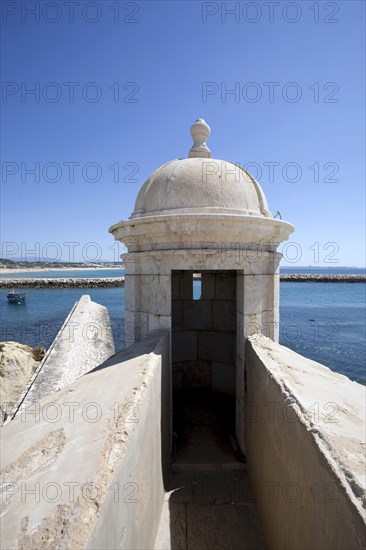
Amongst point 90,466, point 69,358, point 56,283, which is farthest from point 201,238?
point 56,283

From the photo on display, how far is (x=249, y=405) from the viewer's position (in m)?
3.72

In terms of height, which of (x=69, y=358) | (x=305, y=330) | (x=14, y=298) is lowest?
(x=305, y=330)

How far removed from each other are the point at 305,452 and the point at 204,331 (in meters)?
5.05

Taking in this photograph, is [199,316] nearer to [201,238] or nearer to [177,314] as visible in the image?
[177,314]

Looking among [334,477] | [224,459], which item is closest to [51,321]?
[224,459]

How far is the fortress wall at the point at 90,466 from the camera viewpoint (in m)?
1.38

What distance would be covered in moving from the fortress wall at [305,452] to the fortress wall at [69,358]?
4.34 metres

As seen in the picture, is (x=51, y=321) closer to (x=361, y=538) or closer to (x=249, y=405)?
(x=249, y=405)

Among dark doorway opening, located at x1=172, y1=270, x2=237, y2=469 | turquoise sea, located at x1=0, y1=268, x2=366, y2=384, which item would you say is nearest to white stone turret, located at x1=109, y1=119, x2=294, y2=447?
dark doorway opening, located at x1=172, y1=270, x2=237, y2=469

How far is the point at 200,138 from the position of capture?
4.79 metres

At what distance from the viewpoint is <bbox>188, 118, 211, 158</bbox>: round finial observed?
4703 mm

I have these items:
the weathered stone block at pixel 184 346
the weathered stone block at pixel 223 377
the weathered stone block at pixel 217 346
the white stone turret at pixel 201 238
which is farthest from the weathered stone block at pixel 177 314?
the white stone turret at pixel 201 238

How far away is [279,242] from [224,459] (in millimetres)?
2946

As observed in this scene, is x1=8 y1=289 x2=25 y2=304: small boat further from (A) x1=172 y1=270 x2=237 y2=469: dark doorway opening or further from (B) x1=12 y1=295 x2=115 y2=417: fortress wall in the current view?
(A) x1=172 y1=270 x2=237 y2=469: dark doorway opening
